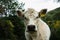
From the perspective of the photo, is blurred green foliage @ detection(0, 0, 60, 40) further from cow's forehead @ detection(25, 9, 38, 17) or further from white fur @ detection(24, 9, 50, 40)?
cow's forehead @ detection(25, 9, 38, 17)

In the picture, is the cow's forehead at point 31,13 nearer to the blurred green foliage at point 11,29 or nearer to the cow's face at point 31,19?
the cow's face at point 31,19

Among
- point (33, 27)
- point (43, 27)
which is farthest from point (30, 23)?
point (43, 27)

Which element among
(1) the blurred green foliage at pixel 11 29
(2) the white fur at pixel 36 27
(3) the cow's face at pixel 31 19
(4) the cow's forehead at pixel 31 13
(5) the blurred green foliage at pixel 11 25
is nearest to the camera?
(3) the cow's face at pixel 31 19

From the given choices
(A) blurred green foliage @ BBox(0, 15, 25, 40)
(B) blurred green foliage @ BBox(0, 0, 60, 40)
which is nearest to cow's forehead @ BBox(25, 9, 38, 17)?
(B) blurred green foliage @ BBox(0, 0, 60, 40)

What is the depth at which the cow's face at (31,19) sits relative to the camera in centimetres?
1070

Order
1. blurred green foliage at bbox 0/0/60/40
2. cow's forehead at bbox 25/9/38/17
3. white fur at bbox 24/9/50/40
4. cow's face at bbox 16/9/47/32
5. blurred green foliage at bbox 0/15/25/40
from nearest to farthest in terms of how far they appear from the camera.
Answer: cow's face at bbox 16/9/47/32
white fur at bbox 24/9/50/40
cow's forehead at bbox 25/9/38/17
blurred green foliage at bbox 0/0/60/40
blurred green foliage at bbox 0/15/25/40

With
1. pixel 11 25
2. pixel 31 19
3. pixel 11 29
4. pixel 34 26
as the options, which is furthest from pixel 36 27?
pixel 11 25

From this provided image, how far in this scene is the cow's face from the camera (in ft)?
35.1

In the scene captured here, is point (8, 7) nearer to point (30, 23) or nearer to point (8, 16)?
point (8, 16)

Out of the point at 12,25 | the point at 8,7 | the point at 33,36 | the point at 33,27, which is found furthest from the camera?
the point at 12,25

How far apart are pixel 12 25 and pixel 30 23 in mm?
9944

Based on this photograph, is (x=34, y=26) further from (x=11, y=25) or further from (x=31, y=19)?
(x=11, y=25)

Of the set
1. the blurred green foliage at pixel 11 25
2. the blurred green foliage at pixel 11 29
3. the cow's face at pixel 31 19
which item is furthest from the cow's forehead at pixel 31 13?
the blurred green foliage at pixel 11 29

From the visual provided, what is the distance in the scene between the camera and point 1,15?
66.3ft
